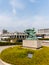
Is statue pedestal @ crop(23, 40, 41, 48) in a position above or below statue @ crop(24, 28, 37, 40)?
below

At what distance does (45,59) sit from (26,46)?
570 cm

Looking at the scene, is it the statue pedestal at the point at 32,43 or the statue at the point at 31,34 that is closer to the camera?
the statue pedestal at the point at 32,43

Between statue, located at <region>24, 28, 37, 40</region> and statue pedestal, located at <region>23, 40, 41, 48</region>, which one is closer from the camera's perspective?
statue pedestal, located at <region>23, 40, 41, 48</region>

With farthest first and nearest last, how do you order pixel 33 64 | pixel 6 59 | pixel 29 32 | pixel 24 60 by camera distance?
pixel 29 32 < pixel 6 59 < pixel 24 60 < pixel 33 64

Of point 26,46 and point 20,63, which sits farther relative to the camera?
point 26,46

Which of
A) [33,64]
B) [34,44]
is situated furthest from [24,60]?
[34,44]

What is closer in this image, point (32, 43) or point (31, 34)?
point (32, 43)

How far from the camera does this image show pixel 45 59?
33.3 feet

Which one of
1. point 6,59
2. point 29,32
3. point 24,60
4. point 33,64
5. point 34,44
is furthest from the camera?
point 29,32

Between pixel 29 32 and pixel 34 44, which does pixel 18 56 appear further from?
pixel 29 32

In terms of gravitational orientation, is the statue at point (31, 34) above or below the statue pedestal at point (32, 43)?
above

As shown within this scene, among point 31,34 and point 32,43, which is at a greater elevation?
point 31,34

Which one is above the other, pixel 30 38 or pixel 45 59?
pixel 30 38

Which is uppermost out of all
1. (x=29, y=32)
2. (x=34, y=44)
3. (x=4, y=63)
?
(x=29, y=32)
